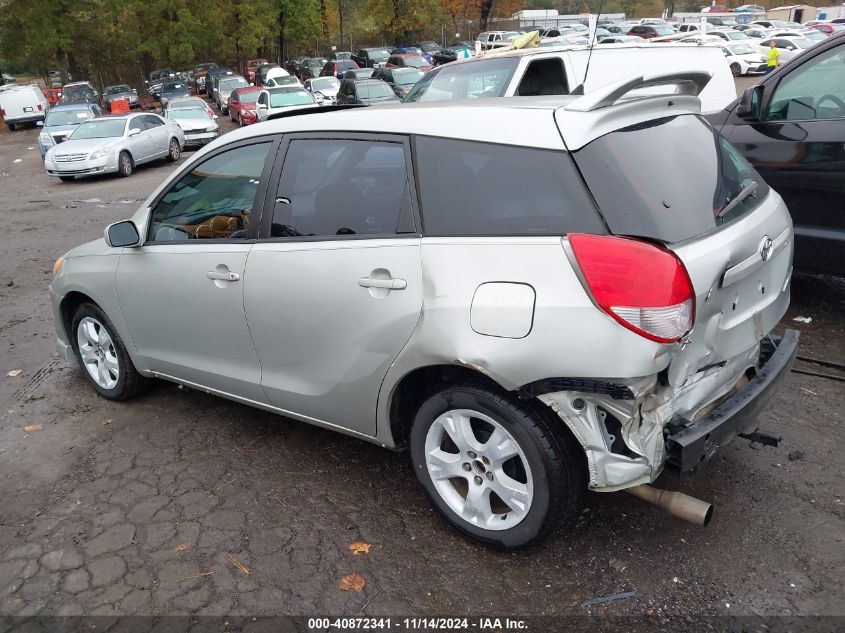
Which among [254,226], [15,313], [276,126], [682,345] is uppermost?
[276,126]

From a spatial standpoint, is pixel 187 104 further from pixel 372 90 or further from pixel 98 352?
pixel 98 352

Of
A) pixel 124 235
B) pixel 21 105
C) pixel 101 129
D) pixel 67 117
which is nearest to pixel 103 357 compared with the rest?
pixel 124 235

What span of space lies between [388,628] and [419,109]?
216 cm

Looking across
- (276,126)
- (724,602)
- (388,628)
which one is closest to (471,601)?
(388,628)

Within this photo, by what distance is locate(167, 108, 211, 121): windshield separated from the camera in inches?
856

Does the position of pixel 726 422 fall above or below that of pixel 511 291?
below

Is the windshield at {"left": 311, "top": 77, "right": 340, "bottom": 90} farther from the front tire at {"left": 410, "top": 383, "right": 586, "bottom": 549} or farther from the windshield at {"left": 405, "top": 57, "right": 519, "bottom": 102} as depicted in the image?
the front tire at {"left": 410, "top": 383, "right": 586, "bottom": 549}

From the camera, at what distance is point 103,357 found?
15.2 feet

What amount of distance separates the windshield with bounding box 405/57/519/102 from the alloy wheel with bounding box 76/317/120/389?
440 centimetres

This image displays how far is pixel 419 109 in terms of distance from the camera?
10.1ft

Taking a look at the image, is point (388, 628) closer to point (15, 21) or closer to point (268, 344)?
point (268, 344)

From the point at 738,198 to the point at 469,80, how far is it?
5.60 m

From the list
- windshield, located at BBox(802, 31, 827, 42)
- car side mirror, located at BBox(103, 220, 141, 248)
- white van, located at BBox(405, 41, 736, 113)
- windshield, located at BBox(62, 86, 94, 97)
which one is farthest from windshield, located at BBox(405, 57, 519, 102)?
windshield, located at BBox(802, 31, 827, 42)

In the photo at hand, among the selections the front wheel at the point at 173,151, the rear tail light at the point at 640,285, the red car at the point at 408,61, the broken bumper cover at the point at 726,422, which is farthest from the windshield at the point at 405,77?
the rear tail light at the point at 640,285
